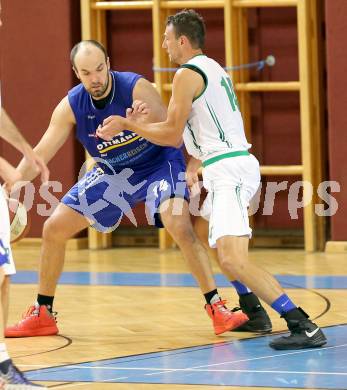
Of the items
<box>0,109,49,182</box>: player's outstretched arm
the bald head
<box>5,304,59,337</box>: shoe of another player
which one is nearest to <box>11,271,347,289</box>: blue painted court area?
<box>5,304,59,337</box>: shoe of another player

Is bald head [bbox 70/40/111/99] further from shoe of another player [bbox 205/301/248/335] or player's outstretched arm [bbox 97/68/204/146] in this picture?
shoe of another player [bbox 205/301/248/335]

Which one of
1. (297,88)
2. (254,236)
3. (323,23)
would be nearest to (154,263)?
(254,236)

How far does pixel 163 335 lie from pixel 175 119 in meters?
1.13

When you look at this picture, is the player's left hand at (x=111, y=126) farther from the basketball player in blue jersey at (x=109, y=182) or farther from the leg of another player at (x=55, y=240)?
the leg of another player at (x=55, y=240)

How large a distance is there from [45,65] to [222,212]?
5.03 m

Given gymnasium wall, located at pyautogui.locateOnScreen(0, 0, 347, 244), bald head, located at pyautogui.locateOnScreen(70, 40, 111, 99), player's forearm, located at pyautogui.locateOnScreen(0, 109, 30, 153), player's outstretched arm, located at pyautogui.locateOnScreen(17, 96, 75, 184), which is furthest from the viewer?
gymnasium wall, located at pyautogui.locateOnScreen(0, 0, 347, 244)

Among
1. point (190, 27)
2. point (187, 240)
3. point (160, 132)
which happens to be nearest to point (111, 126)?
point (160, 132)

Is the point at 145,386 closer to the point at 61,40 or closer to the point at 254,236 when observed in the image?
the point at 254,236

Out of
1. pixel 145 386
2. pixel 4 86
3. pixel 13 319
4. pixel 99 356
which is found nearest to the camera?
pixel 145 386

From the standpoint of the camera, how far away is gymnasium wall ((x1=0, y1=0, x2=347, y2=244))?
9.67 m

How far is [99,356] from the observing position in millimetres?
5359

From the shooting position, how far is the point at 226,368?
495cm

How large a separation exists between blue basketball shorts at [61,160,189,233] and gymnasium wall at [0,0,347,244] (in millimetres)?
3554

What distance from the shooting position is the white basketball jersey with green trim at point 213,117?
18.4 ft
